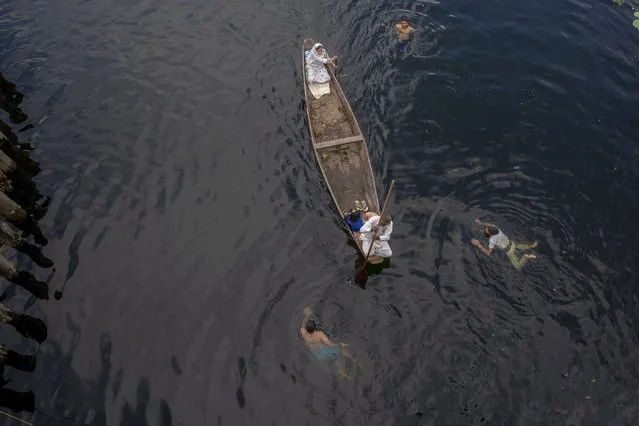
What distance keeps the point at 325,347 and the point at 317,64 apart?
12.2 meters

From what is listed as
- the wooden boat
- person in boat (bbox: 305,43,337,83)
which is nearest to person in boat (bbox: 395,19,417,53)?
person in boat (bbox: 305,43,337,83)

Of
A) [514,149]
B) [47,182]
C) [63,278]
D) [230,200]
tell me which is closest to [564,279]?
[514,149]

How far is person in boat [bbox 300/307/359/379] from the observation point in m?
13.2

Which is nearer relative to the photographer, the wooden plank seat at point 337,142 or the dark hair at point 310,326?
the dark hair at point 310,326

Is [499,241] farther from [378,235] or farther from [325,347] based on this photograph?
[325,347]

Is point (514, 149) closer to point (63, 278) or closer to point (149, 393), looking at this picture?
point (149, 393)

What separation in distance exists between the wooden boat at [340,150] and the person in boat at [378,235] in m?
0.33

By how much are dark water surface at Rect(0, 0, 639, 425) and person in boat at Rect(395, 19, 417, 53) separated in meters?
0.43

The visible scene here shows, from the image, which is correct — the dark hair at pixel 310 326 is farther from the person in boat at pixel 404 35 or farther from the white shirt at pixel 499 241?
the person in boat at pixel 404 35

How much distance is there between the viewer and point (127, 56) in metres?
22.3

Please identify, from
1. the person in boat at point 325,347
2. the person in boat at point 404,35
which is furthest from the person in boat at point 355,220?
the person in boat at point 404,35

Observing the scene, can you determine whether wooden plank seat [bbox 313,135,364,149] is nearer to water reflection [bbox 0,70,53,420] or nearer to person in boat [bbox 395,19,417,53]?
person in boat [bbox 395,19,417,53]

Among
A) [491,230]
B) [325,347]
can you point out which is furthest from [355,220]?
[491,230]

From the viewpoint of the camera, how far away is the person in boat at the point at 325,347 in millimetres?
13184
